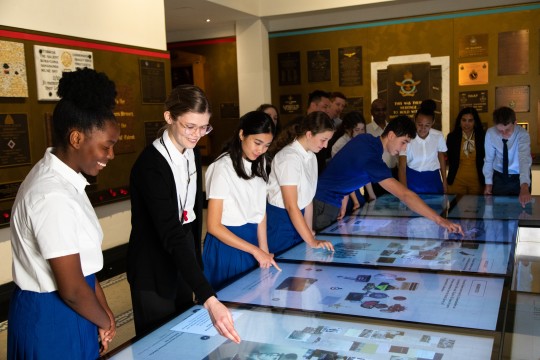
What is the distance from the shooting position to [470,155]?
532 cm

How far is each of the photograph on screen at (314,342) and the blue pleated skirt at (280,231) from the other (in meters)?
1.34

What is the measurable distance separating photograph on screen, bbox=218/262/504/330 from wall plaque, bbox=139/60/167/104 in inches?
131

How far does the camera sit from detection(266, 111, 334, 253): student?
9.57 feet

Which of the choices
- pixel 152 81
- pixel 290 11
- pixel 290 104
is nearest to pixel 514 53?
pixel 290 11

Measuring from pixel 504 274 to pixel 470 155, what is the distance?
338cm

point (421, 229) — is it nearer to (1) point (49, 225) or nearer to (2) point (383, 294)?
(2) point (383, 294)

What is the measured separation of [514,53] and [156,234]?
→ 6224 mm

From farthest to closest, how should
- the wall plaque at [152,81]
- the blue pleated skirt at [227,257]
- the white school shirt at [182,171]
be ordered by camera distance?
1. the wall plaque at [152,81]
2. the blue pleated skirt at [227,257]
3. the white school shirt at [182,171]

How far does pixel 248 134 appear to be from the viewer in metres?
2.52

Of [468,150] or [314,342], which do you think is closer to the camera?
[314,342]

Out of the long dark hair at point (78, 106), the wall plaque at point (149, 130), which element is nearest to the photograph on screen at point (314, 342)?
the long dark hair at point (78, 106)

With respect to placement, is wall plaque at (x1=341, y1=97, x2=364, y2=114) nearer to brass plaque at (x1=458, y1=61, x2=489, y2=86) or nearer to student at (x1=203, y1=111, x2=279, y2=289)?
brass plaque at (x1=458, y1=61, x2=489, y2=86)

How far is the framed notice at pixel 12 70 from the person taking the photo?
12.3ft

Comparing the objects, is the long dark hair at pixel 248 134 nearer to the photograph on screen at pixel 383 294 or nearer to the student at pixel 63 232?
the photograph on screen at pixel 383 294
